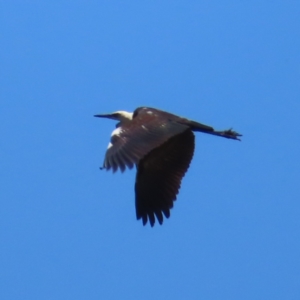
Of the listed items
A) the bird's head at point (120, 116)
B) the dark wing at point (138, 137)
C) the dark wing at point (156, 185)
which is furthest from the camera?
the bird's head at point (120, 116)

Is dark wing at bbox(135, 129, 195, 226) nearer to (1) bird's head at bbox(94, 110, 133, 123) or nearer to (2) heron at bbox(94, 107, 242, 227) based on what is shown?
(2) heron at bbox(94, 107, 242, 227)

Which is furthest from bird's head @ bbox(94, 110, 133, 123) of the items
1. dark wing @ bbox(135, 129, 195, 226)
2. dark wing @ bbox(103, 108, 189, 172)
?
dark wing @ bbox(103, 108, 189, 172)

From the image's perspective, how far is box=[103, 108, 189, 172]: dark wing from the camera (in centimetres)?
1024

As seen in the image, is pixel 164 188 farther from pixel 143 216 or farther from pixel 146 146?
pixel 146 146

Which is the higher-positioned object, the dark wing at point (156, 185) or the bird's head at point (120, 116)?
the bird's head at point (120, 116)

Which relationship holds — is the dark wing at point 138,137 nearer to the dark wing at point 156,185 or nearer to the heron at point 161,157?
the heron at point 161,157

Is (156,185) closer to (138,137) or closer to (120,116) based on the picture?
(120,116)

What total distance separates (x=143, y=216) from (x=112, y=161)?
2185 millimetres

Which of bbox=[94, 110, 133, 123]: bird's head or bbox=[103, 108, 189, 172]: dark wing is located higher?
bbox=[94, 110, 133, 123]: bird's head

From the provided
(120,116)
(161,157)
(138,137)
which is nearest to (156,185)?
(161,157)

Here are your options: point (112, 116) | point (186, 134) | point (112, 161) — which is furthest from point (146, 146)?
point (112, 116)

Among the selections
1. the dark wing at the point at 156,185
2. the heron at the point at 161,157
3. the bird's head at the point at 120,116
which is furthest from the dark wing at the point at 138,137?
the bird's head at the point at 120,116

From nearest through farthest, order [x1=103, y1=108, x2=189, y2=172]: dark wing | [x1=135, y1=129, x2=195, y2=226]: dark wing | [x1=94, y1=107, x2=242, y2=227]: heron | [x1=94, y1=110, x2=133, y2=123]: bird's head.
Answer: [x1=103, y1=108, x2=189, y2=172]: dark wing < [x1=94, y1=107, x2=242, y2=227]: heron < [x1=135, y1=129, x2=195, y2=226]: dark wing < [x1=94, y1=110, x2=133, y2=123]: bird's head

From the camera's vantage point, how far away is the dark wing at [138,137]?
10242mm
